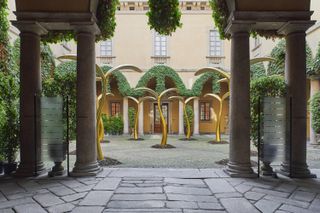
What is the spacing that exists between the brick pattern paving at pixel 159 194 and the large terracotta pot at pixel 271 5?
10.7 feet

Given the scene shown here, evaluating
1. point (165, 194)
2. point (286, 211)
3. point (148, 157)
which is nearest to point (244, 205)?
point (286, 211)

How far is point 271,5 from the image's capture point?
547 cm

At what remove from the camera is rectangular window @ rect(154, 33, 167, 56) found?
1994 cm

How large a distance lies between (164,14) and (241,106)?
267 centimetres

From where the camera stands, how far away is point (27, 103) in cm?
550

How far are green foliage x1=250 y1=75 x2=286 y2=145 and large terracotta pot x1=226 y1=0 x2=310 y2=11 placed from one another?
137 cm

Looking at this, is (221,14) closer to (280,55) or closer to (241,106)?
(241,106)

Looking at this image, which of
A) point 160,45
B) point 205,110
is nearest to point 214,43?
point 160,45

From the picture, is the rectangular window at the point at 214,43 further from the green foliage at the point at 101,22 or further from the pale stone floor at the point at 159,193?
the pale stone floor at the point at 159,193

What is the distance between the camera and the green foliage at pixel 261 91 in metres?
5.66

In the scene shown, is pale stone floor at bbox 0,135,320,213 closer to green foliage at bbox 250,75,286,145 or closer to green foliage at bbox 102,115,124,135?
green foliage at bbox 250,75,286,145

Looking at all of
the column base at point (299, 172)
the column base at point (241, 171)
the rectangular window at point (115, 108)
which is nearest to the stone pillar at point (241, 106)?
the column base at point (241, 171)

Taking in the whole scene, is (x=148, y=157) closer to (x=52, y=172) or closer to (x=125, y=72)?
(x=52, y=172)

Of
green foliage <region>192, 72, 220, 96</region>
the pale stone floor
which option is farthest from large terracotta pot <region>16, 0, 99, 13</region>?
green foliage <region>192, 72, 220, 96</region>
